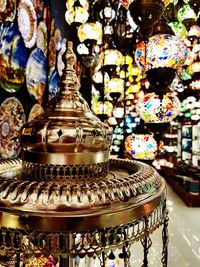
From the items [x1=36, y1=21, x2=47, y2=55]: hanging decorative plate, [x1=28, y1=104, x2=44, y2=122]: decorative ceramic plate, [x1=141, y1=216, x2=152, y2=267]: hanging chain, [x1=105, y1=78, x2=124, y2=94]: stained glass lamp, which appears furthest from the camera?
[x1=105, y1=78, x2=124, y2=94]: stained glass lamp

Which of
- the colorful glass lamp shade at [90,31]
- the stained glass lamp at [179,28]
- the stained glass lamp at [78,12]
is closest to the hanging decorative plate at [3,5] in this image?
the stained glass lamp at [78,12]

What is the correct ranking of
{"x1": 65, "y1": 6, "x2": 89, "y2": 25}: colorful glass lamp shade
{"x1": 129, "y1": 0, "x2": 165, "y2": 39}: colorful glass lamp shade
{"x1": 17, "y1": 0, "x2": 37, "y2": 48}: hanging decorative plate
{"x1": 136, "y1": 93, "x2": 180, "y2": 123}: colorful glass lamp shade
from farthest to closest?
{"x1": 65, "y1": 6, "x2": 89, "y2": 25}: colorful glass lamp shade < {"x1": 17, "y1": 0, "x2": 37, "y2": 48}: hanging decorative plate < {"x1": 136, "y1": 93, "x2": 180, "y2": 123}: colorful glass lamp shade < {"x1": 129, "y1": 0, "x2": 165, "y2": 39}: colorful glass lamp shade

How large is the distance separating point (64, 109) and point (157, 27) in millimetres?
1428

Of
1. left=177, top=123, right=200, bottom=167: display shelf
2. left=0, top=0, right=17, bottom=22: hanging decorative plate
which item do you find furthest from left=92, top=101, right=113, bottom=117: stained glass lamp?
left=177, top=123, right=200, bottom=167: display shelf

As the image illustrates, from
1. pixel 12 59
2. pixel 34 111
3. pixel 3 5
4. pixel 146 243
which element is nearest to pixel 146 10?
pixel 146 243

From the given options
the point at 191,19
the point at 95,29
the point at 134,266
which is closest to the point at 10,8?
the point at 95,29

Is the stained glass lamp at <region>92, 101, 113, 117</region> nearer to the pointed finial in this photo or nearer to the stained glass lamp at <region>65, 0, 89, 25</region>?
the stained glass lamp at <region>65, 0, 89, 25</region>

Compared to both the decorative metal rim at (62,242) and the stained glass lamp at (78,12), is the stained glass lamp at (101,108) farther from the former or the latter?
the decorative metal rim at (62,242)

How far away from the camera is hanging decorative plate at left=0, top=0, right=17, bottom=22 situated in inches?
109

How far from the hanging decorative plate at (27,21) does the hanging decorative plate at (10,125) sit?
0.79 metres

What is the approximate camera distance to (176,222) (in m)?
6.39

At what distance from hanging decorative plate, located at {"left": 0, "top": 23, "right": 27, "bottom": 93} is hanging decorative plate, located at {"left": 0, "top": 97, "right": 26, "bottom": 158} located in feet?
0.54

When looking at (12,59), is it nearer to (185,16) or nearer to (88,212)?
(185,16)

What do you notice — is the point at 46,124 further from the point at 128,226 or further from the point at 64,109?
the point at 128,226
